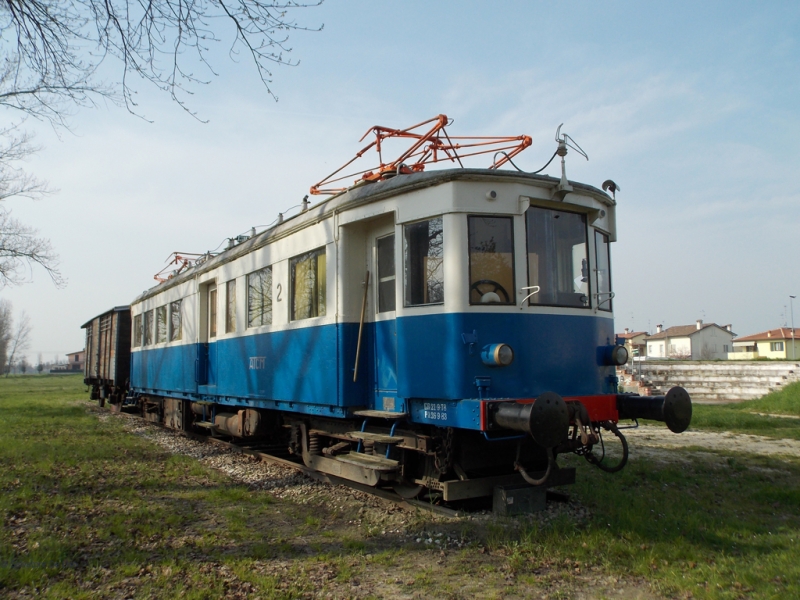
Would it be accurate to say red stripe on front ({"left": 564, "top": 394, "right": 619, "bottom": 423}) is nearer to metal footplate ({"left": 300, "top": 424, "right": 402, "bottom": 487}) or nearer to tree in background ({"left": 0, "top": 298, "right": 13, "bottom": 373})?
metal footplate ({"left": 300, "top": 424, "right": 402, "bottom": 487})

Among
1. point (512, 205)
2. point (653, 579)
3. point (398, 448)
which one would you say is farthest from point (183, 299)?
point (653, 579)

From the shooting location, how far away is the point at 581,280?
6.65m

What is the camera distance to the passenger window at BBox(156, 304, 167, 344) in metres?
14.6

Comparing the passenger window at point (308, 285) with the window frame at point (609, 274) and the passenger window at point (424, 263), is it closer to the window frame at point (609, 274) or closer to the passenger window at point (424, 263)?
the passenger window at point (424, 263)

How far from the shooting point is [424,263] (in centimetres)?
632

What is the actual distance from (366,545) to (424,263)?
2.57 meters

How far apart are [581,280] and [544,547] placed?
2.71 m

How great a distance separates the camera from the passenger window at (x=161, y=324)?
48.0 ft

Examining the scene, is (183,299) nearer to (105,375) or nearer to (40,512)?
(40,512)

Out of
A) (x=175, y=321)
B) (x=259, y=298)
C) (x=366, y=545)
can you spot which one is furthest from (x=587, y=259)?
(x=175, y=321)

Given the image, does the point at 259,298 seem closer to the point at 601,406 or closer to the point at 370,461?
the point at 370,461

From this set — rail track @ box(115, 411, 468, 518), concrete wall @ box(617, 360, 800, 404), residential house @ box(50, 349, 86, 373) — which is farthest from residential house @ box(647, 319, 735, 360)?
residential house @ box(50, 349, 86, 373)

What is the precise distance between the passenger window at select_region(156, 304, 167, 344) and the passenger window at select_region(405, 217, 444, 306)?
31.4 feet

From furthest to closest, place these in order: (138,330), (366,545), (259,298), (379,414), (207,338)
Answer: (138,330) → (207,338) → (259,298) → (379,414) → (366,545)
